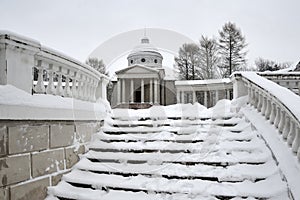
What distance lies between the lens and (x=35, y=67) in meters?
3.32

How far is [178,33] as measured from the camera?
31.3ft

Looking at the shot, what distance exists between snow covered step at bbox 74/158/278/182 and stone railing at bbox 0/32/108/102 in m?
1.24

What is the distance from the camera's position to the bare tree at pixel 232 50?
24219mm

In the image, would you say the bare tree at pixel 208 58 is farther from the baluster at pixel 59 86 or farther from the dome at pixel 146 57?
the baluster at pixel 59 86

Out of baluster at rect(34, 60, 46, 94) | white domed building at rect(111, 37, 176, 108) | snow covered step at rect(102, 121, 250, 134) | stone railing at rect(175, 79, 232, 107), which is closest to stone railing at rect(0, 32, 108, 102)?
baluster at rect(34, 60, 46, 94)

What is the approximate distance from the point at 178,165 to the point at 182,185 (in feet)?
1.52

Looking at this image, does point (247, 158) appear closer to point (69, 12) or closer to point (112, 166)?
point (112, 166)

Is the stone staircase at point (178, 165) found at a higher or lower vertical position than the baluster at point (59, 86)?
lower

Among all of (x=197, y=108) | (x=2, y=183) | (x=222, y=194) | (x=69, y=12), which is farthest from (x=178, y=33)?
(x=2, y=183)

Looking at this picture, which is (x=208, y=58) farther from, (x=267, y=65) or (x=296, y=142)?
(x=296, y=142)

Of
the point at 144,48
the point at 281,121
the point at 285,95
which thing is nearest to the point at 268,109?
the point at 281,121

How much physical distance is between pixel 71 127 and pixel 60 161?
0.52 meters

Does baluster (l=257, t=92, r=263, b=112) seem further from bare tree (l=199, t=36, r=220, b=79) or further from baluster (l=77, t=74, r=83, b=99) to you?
bare tree (l=199, t=36, r=220, b=79)

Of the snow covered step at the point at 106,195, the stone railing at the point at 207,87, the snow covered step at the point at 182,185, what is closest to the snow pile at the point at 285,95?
the snow covered step at the point at 182,185
